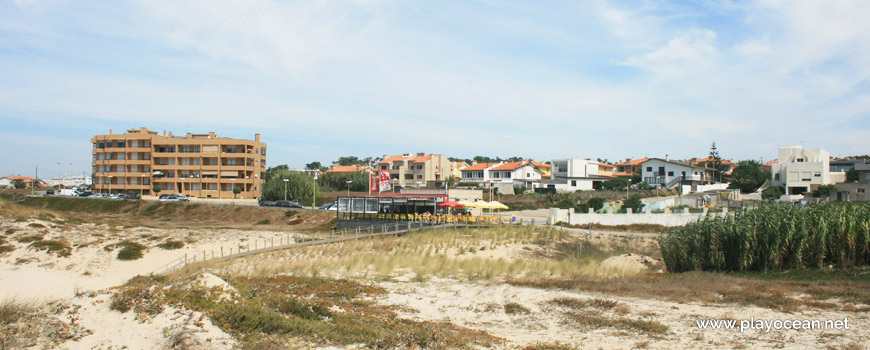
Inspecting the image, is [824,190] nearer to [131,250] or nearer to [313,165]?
[131,250]

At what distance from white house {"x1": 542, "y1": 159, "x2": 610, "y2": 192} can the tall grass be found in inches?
2183

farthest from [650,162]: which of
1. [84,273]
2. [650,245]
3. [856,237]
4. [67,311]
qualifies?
[67,311]

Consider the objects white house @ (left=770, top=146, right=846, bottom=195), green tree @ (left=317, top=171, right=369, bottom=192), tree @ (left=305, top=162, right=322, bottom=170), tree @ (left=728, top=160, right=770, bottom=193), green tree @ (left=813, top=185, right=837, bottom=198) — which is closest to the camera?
green tree @ (left=813, top=185, right=837, bottom=198)

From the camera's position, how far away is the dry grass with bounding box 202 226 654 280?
23.2 m

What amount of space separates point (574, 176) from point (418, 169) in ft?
89.7

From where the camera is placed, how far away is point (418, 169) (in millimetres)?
95875

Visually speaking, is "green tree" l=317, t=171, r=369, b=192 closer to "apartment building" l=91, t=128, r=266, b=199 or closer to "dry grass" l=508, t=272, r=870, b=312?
"apartment building" l=91, t=128, r=266, b=199

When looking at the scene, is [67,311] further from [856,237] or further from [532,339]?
[856,237]

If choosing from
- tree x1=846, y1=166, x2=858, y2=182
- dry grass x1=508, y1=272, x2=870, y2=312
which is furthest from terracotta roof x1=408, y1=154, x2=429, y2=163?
dry grass x1=508, y1=272, x2=870, y2=312

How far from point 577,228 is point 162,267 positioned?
30.6 m

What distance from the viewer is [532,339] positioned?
489 inches

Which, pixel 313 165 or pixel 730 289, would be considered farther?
pixel 313 165

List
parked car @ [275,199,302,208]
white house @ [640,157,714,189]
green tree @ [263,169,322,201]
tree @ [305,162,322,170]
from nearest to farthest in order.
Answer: parked car @ [275,199,302,208], green tree @ [263,169,322,201], white house @ [640,157,714,189], tree @ [305,162,322,170]

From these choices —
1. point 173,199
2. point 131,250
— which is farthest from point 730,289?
point 173,199
